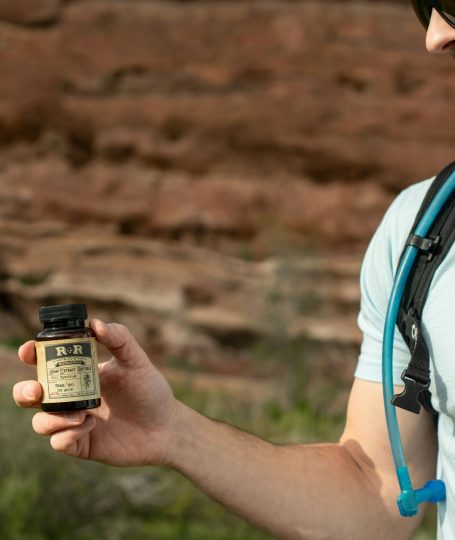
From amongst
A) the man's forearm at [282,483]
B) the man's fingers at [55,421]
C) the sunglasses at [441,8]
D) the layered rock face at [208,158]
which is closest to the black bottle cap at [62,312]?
the man's fingers at [55,421]

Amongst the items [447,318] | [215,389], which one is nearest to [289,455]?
[447,318]

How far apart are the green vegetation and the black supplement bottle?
388cm

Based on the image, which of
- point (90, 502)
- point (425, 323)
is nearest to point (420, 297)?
point (425, 323)

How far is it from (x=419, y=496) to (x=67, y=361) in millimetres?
565

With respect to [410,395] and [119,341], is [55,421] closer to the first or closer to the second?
[119,341]

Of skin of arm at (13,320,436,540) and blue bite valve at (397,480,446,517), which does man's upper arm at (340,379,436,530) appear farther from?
blue bite valve at (397,480,446,517)

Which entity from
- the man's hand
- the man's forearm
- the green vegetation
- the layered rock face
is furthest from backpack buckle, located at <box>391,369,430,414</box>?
the layered rock face

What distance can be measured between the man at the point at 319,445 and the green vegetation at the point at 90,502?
3.76 meters

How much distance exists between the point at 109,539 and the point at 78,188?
4296mm

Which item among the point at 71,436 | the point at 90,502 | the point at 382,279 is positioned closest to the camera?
the point at 71,436

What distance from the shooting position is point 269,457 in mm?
1721

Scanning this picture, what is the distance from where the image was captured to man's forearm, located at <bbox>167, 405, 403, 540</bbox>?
1.67m

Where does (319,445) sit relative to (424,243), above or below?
below

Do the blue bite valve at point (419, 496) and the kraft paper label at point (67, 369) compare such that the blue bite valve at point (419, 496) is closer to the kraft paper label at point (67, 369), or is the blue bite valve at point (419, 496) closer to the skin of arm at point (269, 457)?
the skin of arm at point (269, 457)
